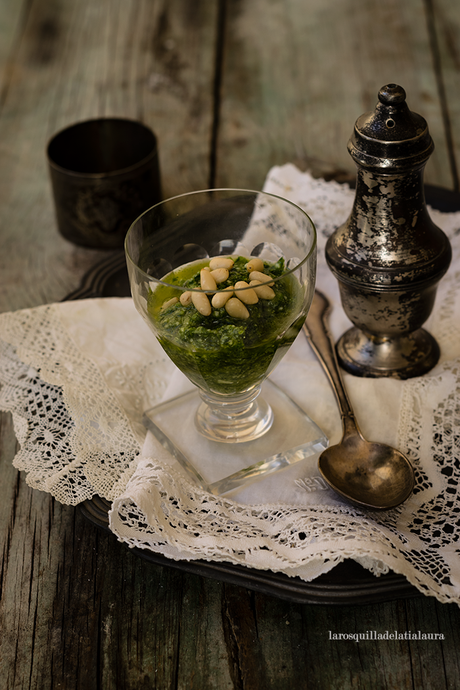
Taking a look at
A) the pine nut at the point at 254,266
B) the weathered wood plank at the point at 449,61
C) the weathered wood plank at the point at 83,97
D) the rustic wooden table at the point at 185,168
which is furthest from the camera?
the weathered wood plank at the point at 449,61

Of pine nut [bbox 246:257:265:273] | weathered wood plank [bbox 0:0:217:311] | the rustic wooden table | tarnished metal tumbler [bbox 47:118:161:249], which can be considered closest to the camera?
the rustic wooden table

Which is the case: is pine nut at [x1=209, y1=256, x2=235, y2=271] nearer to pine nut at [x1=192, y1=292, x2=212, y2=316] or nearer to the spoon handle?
pine nut at [x1=192, y1=292, x2=212, y2=316]

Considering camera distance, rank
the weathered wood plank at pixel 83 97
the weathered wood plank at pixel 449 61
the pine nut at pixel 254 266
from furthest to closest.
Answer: the weathered wood plank at pixel 449 61
the weathered wood plank at pixel 83 97
the pine nut at pixel 254 266

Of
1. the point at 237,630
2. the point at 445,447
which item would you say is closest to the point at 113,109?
the point at 445,447

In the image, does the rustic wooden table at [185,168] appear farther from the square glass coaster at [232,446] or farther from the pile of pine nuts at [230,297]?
the pile of pine nuts at [230,297]

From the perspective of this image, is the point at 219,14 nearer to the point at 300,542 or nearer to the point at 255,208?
the point at 255,208

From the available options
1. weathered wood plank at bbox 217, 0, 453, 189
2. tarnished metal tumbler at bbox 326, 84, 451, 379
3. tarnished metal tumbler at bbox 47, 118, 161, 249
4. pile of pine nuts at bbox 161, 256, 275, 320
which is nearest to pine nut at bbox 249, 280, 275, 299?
pile of pine nuts at bbox 161, 256, 275, 320

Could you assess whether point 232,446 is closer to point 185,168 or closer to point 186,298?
point 186,298

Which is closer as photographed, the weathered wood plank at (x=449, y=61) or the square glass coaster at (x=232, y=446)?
the square glass coaster at (x=232, y=446)

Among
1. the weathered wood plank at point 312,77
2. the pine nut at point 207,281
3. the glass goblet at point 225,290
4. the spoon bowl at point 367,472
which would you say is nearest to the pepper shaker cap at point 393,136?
→ the glass goblet at point 225,290
